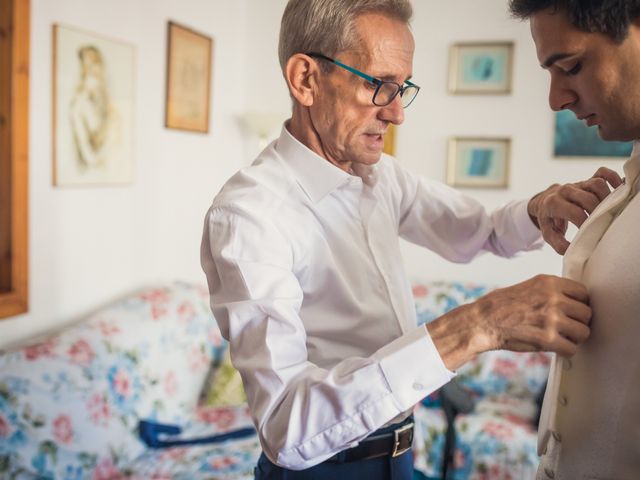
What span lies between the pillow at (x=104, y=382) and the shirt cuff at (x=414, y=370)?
161 cm

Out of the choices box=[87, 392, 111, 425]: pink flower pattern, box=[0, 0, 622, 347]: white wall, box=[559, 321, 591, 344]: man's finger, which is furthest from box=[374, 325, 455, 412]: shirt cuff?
box=[0, 0, 622, 347]: white wall

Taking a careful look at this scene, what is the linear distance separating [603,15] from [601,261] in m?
0.34

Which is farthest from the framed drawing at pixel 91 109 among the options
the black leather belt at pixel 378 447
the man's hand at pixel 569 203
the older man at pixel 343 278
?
the man's hand at pixel 569 203

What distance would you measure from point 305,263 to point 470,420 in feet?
6.61

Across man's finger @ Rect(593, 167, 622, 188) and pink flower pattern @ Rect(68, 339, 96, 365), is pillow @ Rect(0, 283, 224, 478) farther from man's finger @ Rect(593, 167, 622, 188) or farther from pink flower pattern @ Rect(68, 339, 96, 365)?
man's finger @ Rect(593, 167, 622, 188)

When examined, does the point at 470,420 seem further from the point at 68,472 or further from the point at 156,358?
the point at 68,472

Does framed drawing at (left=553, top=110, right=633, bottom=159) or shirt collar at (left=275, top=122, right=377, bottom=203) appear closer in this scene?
shirt collar at (left=275, top=122, right=377, bottom=203)

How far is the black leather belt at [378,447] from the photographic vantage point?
4.21ft

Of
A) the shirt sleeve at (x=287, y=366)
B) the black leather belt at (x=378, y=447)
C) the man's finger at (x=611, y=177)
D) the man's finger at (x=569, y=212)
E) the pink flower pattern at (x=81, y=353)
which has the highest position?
the man's finger at (x=611, y=177)

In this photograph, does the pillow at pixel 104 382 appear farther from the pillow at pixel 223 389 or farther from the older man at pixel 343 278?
the older man at pixel 343 278

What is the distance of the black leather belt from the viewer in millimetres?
1284

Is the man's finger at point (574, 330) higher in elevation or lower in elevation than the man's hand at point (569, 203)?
lower

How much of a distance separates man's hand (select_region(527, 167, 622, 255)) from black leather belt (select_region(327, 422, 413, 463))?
1.61 ft

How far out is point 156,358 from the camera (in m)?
2.74
